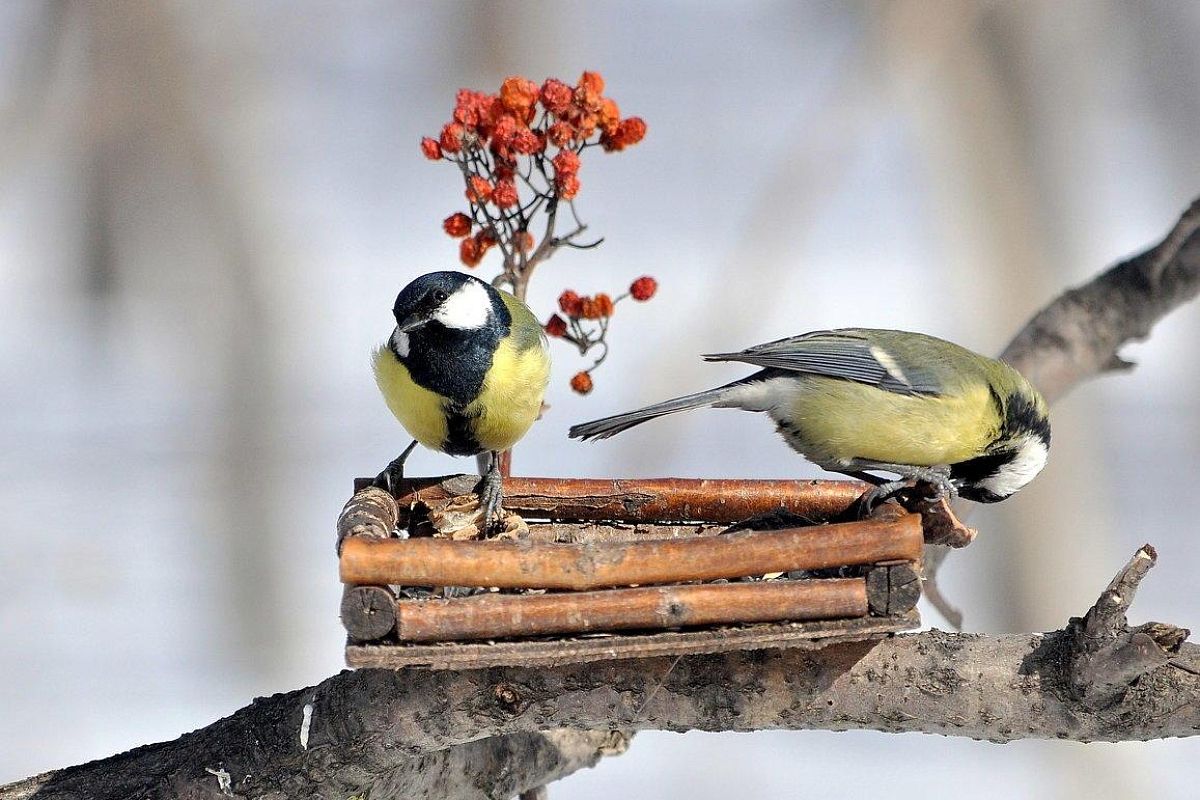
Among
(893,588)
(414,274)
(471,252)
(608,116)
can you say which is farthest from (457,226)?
(414,274)

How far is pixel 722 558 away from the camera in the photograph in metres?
1.18

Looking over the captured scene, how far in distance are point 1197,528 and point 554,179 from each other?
3077mm

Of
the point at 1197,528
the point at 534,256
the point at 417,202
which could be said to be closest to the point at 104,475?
the point at 417,202

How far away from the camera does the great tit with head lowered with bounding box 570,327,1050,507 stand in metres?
1.77

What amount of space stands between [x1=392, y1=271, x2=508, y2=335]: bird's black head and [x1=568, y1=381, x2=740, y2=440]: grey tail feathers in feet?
0.67

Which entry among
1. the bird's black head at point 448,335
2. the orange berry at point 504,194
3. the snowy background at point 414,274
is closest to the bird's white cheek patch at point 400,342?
the bird's black head at point 448,335

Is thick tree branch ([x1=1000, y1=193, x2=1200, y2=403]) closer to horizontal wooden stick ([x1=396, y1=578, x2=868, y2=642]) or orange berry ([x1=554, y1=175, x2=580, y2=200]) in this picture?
orange berry ([x1=554, y1=175, x2=580, y2=200])

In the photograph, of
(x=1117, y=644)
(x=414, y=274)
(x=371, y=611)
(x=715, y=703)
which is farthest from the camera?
(x=414, y=274)

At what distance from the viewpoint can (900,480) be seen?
5.27 ft

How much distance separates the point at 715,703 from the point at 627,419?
450mm

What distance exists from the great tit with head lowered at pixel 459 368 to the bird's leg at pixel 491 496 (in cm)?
9

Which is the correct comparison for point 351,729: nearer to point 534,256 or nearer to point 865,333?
point 534,256

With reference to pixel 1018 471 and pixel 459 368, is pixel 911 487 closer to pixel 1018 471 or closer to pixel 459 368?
pixel 1018 471

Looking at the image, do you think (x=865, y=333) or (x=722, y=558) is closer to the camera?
(x=722, y=558)
